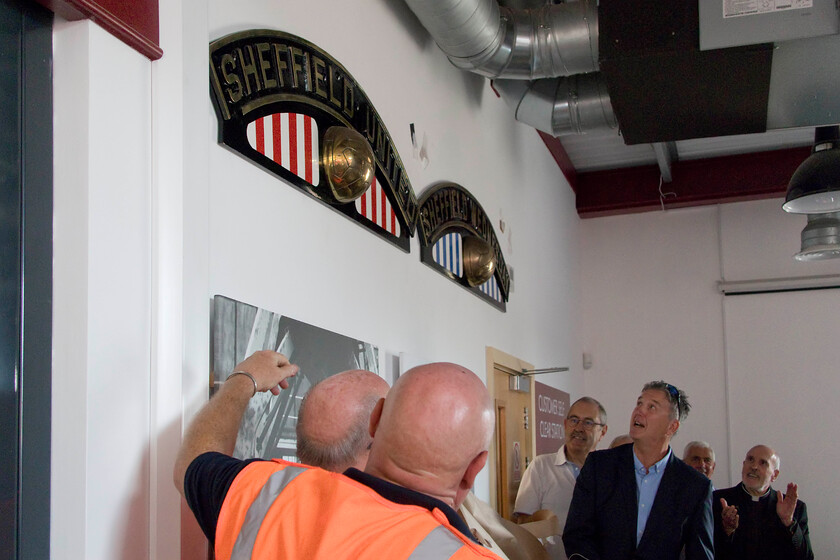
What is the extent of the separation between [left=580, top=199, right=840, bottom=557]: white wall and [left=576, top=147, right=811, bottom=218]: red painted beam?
0.40 meters

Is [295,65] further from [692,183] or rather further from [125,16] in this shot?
[692,183]

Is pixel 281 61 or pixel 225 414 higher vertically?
pixel 281 61

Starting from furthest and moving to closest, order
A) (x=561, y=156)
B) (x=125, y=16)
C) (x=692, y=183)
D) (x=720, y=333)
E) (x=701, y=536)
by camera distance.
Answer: (x=720, y=333), (x=692, y=183), (x=561, y=156), (x=701, y=536), (x=125, y=16)

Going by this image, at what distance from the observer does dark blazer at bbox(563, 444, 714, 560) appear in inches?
132

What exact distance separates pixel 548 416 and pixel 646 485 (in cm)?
305

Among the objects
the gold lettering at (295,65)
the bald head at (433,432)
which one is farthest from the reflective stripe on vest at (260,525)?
the gold lettering at (295,65)

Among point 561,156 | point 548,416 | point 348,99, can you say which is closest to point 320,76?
point 348,99

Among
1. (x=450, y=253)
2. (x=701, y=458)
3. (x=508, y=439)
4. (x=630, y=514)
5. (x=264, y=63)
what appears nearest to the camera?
(x=264, y=63)

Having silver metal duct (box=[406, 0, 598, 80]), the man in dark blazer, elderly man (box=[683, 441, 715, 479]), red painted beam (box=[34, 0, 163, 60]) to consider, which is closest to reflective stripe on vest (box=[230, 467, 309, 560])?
red painted beam (box=[34, 0, 163, 60])

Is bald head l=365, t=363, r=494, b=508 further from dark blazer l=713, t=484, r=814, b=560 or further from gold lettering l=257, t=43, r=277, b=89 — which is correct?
dark blazer l=713, t=484, r=814, b=560

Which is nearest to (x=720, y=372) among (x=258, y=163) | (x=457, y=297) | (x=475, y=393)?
(x=457, y=297)

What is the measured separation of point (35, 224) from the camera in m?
1.77

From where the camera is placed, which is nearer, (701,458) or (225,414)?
(225,414)

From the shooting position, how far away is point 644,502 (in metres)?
3.49
